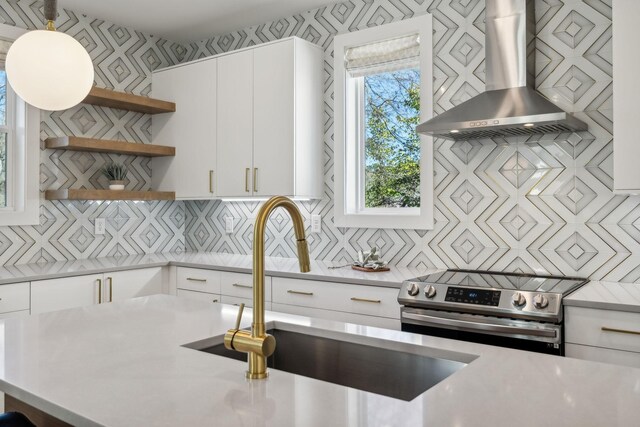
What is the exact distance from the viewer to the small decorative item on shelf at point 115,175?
12.9 feet

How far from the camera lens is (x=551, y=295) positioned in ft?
7.73

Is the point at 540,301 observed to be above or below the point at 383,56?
below

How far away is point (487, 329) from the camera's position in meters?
2.47

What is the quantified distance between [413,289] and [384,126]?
1.35 metres

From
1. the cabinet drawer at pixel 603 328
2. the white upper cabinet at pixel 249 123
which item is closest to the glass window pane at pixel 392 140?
the white upper cabinet at pixel 249 123

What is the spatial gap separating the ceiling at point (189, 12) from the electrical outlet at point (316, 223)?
57.6 inches

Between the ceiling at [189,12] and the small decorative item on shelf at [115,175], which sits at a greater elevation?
the ceiling at [189,12]

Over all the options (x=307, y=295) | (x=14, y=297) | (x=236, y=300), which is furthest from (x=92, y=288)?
(x=307, y=295)

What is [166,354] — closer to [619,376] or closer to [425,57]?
[619,376]

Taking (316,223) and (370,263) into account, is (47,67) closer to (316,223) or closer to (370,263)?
(370,263)

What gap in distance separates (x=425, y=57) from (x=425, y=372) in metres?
2.35

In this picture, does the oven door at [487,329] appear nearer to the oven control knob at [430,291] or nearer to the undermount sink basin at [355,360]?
the oven control knob at [430,291]

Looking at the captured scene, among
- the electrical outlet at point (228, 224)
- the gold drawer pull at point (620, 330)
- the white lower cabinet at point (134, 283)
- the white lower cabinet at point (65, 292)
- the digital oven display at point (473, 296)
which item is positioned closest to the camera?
the gold drawer pull at point (620, 330)

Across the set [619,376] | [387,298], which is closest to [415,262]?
[387,298]
